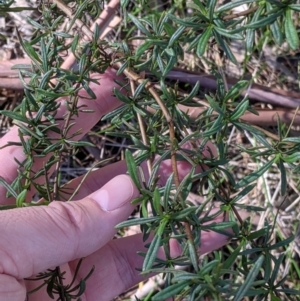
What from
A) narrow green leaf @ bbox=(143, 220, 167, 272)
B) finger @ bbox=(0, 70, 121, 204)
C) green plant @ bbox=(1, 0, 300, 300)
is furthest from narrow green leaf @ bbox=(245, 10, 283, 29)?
finger @ bbox=(0, 70, 121, 204)

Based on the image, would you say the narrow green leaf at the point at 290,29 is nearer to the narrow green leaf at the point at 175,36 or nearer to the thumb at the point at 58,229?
the narrow green leaf at the point at 175,36

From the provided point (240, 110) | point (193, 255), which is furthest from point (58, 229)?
point (240, 110)

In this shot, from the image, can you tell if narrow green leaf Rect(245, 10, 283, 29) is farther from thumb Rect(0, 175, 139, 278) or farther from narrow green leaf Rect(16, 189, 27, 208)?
narrow green leaf Rect(16, 189, 27, 208)

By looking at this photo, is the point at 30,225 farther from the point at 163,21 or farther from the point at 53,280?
the point at 163,21

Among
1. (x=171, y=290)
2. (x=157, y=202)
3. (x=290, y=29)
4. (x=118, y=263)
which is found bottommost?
(x=118, y=263)

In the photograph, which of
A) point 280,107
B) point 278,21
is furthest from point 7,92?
point 278,21

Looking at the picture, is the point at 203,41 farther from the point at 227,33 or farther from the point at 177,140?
the point at 177,140

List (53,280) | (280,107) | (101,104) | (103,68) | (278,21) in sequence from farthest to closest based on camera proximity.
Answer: (280,107)
(101,104)
(103,68)
(53,280)
(278,21)
